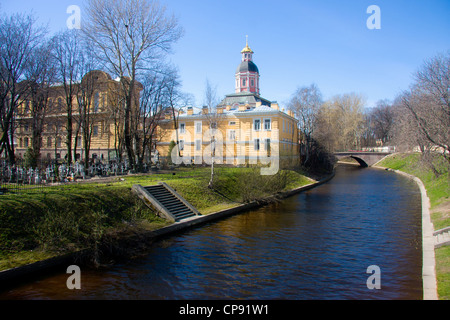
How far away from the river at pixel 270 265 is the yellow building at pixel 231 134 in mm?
23974

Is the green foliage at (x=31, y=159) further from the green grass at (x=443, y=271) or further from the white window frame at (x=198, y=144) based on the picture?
the white window frame at (x=198, y=144)

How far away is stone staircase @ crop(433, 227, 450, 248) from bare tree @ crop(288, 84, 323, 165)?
1321 inches

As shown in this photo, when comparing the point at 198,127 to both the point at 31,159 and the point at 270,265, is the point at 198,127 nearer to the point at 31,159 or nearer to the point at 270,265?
the point at 31,159

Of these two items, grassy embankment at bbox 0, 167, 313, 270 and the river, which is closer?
the river

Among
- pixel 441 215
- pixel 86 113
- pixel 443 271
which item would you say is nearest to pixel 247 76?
pixel 86 113

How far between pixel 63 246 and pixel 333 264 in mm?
9837

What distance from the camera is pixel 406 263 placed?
12.6 metres

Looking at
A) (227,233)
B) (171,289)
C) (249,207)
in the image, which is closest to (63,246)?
(171,289)

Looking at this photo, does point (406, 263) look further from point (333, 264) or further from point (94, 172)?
point (94, 172)

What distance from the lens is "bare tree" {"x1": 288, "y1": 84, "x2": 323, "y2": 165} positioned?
47969 mm

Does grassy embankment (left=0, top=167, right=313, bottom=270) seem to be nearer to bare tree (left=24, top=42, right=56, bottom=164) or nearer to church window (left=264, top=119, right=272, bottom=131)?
bare tree (left=24, top=42, right=56, bottom=164)

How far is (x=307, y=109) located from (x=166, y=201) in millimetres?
33701

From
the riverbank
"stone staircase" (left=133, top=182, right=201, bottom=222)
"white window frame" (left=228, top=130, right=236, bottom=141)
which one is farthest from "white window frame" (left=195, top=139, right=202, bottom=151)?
the riverbank

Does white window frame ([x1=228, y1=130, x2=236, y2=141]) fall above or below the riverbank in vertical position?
above
